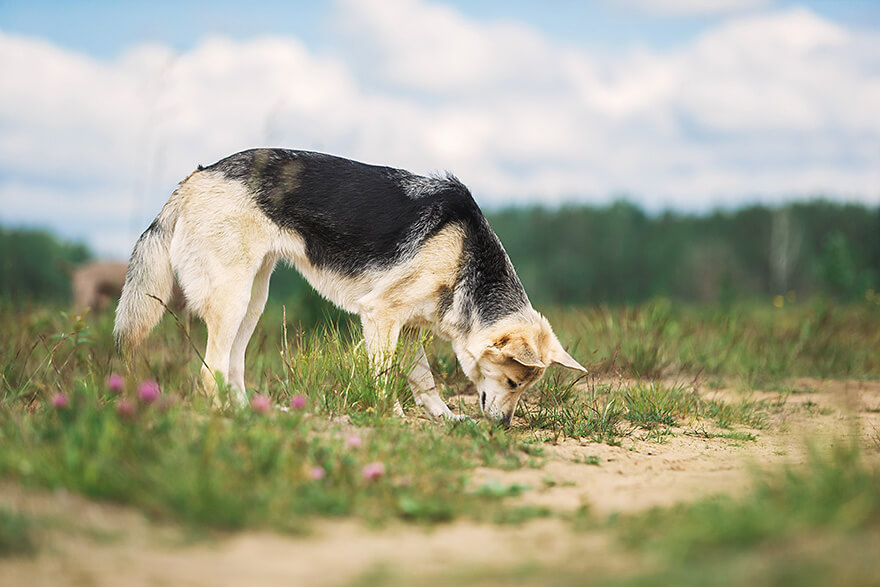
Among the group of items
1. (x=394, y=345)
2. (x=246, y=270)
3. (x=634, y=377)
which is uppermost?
(x=246, y=270)

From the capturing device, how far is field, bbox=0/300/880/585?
92.2 inches

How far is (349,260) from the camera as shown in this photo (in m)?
5.80

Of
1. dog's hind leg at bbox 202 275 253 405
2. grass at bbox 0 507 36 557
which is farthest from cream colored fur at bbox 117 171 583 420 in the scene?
grass at bbox 0 507 36 557

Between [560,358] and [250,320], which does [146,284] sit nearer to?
[250,320]

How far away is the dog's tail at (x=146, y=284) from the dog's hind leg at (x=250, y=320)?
671mm

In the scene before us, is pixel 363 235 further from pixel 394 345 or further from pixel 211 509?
pixel 211 509

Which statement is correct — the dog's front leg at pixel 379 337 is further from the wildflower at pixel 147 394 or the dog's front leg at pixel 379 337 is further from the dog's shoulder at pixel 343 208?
the wildflower at pixel 147 394

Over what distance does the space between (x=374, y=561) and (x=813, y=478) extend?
1.78m

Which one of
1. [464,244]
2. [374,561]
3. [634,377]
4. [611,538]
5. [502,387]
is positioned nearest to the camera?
[374,561]

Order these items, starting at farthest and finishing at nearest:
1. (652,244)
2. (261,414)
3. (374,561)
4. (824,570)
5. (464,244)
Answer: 1. (652,244)
2. (464,244)
3. (261,414)
4. (374,561)
5. (824,570)

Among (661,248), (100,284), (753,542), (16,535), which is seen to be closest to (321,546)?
(16,535)

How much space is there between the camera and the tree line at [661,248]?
26.0m

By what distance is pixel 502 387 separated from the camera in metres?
5.42

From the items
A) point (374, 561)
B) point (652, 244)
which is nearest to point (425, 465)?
point (374, 561)
